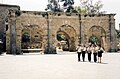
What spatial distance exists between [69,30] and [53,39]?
3534 mm

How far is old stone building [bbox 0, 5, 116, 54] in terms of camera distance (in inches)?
1377

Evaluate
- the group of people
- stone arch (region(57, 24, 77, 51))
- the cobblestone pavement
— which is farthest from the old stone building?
the cobblestone pavement

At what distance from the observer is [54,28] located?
3709 centimetres

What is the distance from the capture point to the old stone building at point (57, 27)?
35.0 meters

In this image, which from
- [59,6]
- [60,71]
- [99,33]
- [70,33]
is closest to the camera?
[60,71]

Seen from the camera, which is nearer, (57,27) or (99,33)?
(57,27)

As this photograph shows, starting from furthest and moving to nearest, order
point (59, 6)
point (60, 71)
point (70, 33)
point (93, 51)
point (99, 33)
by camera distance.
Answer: point (59, 6) < point (99, 33) < point (70, 33) < point (93, 51) < point (60, 71)

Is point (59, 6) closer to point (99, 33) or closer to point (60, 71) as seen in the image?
point (99, 33)

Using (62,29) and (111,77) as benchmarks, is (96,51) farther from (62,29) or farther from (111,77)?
(62,29)

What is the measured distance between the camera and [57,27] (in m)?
37.3

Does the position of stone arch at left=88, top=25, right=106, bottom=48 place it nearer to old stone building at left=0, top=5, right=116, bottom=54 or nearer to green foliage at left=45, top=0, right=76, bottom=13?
old stone building at left=0, top=5, right=116, bottom=54

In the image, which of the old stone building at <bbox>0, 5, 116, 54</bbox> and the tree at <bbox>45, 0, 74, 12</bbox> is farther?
the tree at <bbox>45, 0, 74, 12</bbox>

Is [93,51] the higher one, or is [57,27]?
[57,27]

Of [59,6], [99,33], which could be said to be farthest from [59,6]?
[99,33]
